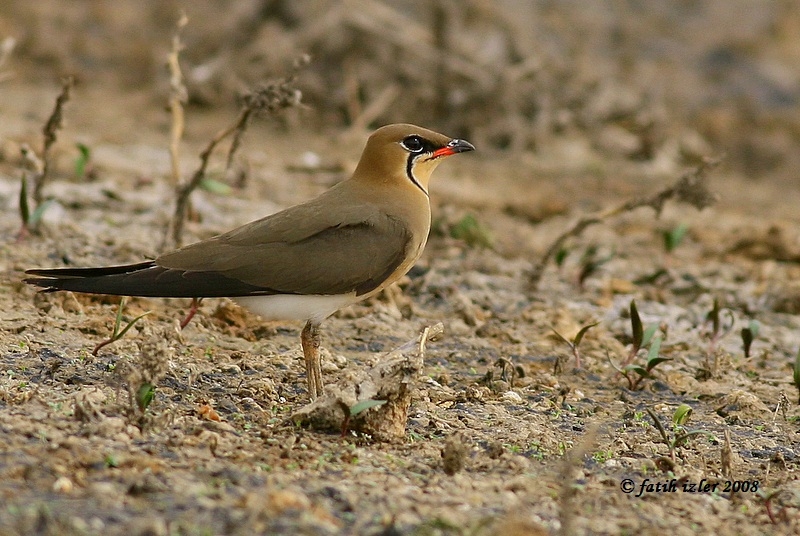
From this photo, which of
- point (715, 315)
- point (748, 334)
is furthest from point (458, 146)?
point (748, 334)

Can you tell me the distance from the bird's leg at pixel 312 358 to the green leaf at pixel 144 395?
0.85 meters

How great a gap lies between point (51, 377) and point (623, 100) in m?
7.25

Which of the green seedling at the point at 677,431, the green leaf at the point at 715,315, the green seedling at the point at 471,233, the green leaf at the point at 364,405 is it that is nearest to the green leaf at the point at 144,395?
the green leaf at the point at 364,405

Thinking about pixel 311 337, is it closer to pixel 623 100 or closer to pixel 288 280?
pixel 288 280

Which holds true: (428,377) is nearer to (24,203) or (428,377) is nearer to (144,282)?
(144,282)

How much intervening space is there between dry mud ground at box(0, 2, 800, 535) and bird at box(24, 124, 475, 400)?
30 cm

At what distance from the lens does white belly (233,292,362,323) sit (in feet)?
15.7

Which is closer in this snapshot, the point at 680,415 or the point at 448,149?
the point at 680,415

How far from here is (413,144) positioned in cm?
543

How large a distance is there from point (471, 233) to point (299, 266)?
2.67 metres

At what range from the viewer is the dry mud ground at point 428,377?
339 centimetres

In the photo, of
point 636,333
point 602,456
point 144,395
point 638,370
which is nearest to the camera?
point 144,395

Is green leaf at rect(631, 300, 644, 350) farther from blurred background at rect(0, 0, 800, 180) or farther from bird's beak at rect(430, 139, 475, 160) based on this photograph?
blurred background at rect(0, 0, 800, 180)

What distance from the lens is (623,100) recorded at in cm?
1035
